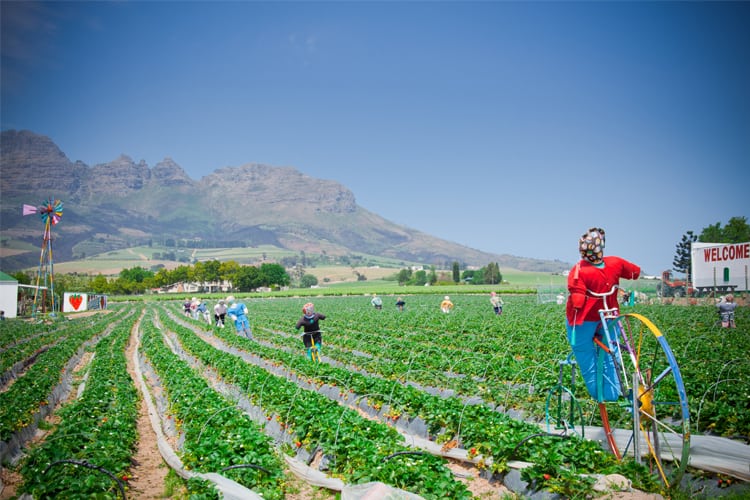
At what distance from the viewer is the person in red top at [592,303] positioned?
557 cm

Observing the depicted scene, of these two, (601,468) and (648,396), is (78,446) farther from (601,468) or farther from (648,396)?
(648,396)

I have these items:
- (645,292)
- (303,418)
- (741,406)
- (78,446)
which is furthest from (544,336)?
(645,292)

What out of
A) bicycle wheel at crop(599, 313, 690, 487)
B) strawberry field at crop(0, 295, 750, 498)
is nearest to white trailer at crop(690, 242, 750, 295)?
strawberry field at crop(0, 295, 750, 498)

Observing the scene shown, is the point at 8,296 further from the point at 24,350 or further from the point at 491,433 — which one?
the point at 491,433

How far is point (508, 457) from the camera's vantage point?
241 inches

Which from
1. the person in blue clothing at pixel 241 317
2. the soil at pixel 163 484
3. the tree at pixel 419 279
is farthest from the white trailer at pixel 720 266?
the tree at pixel 419 279

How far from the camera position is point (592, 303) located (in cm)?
558

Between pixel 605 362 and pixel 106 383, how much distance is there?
11.8 meters

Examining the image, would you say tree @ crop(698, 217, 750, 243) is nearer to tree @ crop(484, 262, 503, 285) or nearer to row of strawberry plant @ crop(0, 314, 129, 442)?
tree @ crop(484, 262, 503, 285)

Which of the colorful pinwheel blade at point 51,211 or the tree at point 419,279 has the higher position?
the colorful pinwheel blade at point 51,211

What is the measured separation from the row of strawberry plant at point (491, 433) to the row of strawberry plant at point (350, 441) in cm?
73

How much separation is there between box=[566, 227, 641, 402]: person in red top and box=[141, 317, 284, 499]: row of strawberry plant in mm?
4000

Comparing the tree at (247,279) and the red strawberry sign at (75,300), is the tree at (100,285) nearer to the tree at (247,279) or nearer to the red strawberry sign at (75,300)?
the tree at (247,279)

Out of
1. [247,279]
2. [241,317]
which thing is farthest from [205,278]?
[241,317]
